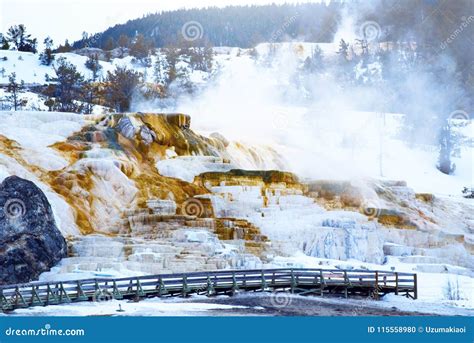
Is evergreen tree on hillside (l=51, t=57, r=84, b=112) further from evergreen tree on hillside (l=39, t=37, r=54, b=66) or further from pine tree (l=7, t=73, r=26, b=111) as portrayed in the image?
evergreen tree on hillside (l=39, t=37, r=54, b=66)

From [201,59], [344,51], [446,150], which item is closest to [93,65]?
[201,59]

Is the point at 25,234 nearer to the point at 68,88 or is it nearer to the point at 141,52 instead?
the point at 68,88

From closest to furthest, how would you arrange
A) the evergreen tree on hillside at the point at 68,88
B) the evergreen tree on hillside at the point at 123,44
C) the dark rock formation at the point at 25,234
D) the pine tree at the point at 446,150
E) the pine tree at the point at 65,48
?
1. the dark rock formation at the point at 25,234
2. the pine tree at the point at 446,150
3. the evergreen tree on hillside at the point at 68,88
4. the pine tree at the point at 65,48
5. the evergreen tree on hillside at the point at 123,44

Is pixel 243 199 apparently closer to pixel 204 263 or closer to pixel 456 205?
pixel 204 263

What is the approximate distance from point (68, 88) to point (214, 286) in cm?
2900

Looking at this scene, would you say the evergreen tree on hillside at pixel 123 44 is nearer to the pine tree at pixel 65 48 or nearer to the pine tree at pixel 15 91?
the pine tree at pixel 65 48

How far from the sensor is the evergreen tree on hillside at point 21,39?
58.6 m

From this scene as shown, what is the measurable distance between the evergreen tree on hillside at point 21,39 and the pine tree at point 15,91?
8531 millimetres

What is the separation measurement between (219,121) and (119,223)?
15.0 meters

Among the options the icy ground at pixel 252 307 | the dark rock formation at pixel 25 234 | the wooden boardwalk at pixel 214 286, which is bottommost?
the icy ground at pixel 252 307

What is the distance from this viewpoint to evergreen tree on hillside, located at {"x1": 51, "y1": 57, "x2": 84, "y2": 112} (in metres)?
43.9

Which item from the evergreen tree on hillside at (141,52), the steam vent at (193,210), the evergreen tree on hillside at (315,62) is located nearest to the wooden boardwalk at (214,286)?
the steam vent at (193,210)

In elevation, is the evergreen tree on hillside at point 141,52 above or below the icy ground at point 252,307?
above

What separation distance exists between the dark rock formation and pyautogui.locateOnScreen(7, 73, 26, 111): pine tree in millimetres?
19276
